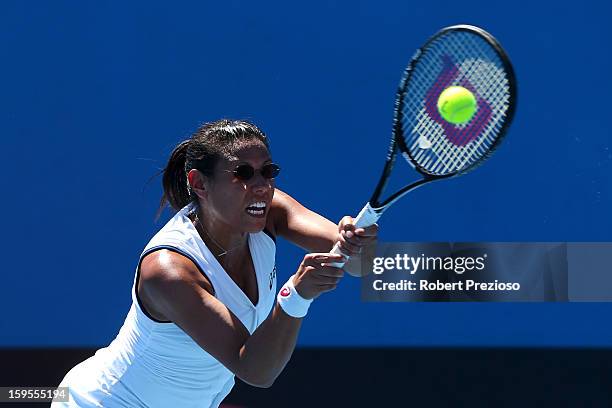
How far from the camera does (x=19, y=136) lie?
433cm

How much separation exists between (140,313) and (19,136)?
201 centimetres

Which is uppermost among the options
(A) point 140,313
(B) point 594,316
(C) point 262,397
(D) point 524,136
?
(D) point 524,136

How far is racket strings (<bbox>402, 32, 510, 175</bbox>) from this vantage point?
2.51 m

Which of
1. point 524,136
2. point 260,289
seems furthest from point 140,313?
point 524,136

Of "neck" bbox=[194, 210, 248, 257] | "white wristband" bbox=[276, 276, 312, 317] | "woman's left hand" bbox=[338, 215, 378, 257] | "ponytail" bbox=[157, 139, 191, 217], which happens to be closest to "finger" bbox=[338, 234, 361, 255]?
"woman's left hand" bbox=[338, 215, 378, 257]

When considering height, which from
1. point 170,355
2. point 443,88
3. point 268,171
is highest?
point 443,88

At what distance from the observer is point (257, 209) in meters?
2.55

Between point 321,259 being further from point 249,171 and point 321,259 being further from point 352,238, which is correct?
point 249,171

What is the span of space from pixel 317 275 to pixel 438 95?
69 cm

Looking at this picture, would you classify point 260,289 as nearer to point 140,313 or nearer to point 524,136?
point 140,313

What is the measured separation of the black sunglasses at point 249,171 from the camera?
252cm

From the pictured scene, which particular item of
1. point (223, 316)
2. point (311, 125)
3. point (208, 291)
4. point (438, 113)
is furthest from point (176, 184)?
point (311, 125)

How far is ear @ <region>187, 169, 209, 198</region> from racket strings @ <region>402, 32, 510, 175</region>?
493mm

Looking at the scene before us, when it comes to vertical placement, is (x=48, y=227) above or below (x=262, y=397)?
above
